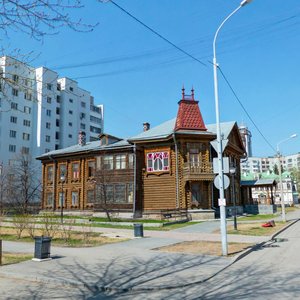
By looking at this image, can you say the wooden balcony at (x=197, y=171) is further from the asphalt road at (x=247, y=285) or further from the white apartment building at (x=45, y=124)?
the white apartment building at (x=45, y=124)

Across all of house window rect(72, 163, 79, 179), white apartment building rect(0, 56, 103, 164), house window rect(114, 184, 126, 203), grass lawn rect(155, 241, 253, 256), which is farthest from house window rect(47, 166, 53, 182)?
grass lawn rect(155, 241, 253, 256)

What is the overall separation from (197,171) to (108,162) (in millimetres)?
10050

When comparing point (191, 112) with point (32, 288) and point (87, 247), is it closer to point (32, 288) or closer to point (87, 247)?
point (87, 247)

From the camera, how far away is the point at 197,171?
34.1 metres

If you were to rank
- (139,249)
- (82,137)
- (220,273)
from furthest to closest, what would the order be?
1. (82,137)
2. (139,249)
3. (220,273)

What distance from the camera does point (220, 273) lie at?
10359 mm

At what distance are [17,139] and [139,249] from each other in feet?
201

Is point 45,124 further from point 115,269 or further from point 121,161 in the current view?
point 115,269

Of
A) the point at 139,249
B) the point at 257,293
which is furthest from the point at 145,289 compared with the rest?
the point at 139,249

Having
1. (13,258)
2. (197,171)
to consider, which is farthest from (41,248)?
(197,171)

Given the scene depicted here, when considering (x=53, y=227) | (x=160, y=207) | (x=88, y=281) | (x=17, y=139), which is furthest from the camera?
(x=17, y=139)

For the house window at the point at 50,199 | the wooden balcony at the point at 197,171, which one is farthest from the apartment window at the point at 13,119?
the wooden balcony at the point at 197,171

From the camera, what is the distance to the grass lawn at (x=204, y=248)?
47.1 feet

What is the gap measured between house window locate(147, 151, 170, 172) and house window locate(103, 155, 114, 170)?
4364 millimetres
